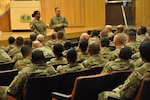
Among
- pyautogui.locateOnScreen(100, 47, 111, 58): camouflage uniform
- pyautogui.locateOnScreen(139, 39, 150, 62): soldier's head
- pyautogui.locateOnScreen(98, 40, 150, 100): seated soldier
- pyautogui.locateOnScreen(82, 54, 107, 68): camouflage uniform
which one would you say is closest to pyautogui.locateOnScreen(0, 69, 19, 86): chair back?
pyautogui.locateOnScreen(82, 54, 107, 68): camouflage uniform

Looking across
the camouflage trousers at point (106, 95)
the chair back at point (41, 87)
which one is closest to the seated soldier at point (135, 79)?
the camouflage trousers at point (106, 95)

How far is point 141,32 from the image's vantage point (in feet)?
27.3

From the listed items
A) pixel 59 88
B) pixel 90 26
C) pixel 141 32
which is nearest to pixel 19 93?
pixel 59 88

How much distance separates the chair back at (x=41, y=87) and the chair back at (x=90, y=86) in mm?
484

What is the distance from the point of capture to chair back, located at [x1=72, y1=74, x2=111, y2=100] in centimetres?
369

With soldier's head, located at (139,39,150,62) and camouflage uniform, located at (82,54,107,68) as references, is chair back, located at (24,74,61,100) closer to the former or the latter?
camouflage uniform, located at (82,54,107,68)

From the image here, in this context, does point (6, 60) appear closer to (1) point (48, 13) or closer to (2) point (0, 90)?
(2) point (0, 90)

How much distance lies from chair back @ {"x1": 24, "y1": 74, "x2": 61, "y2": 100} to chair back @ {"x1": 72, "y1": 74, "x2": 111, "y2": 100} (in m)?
0.48

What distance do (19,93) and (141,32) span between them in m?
4.80

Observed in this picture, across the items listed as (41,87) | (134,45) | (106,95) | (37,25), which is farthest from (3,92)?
(37,25)

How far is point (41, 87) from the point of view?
4109mm

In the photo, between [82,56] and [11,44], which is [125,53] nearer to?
[82,56]

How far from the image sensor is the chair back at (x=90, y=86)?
3.69m

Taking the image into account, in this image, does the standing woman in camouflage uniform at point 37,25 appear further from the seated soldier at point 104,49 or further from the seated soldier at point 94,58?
the seated soldier at point 94,58
